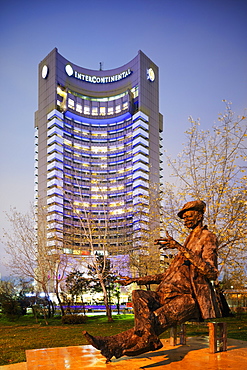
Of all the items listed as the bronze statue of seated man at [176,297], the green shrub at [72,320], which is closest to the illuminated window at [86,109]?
the green shrub at [72,320]

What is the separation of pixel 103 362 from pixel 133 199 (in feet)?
219

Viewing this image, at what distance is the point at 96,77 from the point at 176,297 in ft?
282

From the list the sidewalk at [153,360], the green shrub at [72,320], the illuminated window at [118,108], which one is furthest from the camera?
the illuminated window at [118,108]

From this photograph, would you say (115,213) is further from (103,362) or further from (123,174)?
(103,362)

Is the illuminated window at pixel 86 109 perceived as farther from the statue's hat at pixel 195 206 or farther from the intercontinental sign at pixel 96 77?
the statue's hat at pixel 195 206

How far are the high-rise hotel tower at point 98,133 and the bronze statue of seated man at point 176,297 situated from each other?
66.0m

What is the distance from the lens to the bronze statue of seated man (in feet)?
14.3

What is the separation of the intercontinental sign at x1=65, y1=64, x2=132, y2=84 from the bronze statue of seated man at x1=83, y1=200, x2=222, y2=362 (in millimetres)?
80342

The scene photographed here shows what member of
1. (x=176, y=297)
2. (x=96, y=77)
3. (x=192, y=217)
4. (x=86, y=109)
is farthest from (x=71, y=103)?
(x=176, y=297)

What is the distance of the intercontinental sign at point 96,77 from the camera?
80.9 m

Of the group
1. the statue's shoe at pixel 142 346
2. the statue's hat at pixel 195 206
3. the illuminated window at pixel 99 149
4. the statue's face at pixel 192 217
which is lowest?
the statue's shoe at pixel 142 346

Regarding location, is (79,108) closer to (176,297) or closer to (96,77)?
(96,77)

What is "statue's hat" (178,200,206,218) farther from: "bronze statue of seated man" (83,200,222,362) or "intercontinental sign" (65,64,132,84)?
"intercontinental sign" (65,64,132,84)

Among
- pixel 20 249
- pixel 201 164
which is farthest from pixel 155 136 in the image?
pixel 201 164
